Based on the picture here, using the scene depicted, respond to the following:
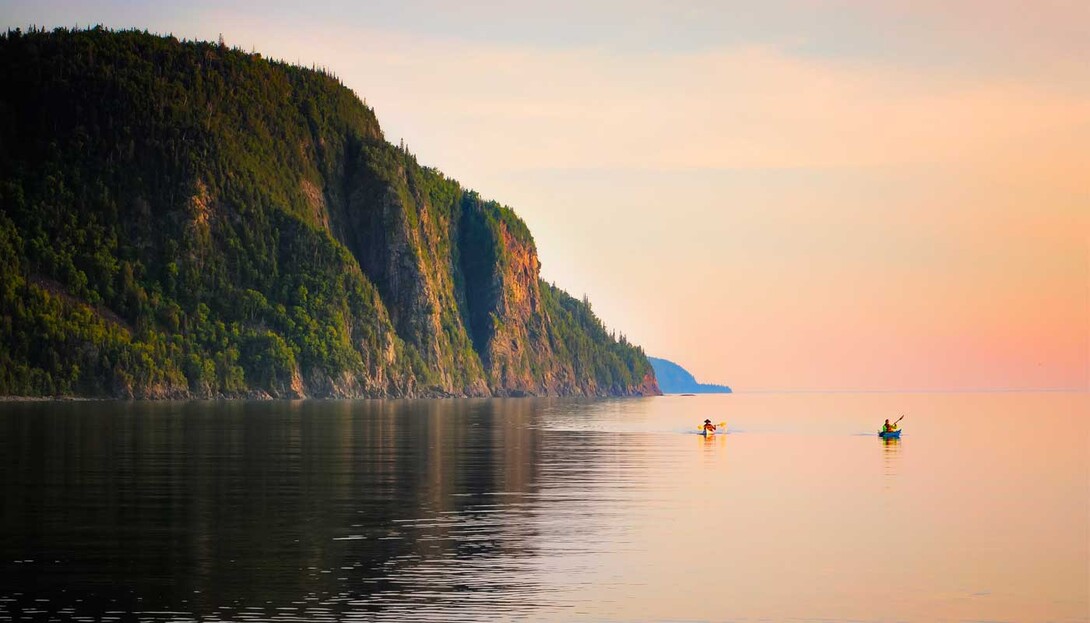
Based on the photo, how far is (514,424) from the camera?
14675 centimetres

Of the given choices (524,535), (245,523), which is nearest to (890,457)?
(524,535)

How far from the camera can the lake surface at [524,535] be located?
3578cm

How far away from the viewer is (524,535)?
4722cm

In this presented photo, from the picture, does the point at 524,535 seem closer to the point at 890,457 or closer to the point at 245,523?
the point at 245,523

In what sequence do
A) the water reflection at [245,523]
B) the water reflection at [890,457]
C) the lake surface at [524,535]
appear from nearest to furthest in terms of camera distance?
the lake surface at [524,535], the water reflection at [245,523], the water reflection at [890,457]

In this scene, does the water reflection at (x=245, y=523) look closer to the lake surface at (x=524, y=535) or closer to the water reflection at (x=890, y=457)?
the lake surface at (x=524, y=535)

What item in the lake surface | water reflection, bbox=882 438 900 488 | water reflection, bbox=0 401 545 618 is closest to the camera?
the lake surface

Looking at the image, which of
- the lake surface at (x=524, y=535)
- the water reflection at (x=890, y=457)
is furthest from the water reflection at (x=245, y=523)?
the water reflection at (x=890, y=457)

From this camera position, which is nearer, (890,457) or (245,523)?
(245,523)

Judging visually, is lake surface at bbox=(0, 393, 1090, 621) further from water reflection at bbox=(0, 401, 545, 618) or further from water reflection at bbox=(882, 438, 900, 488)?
water reflection at bbox=(882, 438, 900, 488)

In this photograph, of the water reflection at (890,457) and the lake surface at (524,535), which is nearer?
the lake surface at (524,535)

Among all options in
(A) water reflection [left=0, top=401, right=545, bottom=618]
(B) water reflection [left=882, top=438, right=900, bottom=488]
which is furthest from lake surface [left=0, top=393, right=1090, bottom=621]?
(B) water reflection [left=882, top=438, right=900, bottom=488]

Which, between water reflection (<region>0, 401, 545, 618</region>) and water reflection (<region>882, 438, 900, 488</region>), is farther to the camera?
water reflection (<region>882, 438, 900, 488</region>)

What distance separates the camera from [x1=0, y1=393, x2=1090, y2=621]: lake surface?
3578 cm
